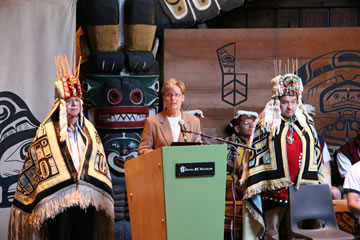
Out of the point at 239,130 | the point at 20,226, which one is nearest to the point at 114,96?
the point at 239,130

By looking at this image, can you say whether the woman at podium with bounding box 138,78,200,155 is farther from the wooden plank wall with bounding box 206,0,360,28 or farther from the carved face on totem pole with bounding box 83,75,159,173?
the wooden plank wall with bounding box 206,0,360,28

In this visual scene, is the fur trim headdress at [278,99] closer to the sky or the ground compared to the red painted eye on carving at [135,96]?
closer to the ground

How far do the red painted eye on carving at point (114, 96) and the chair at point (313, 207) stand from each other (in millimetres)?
1876

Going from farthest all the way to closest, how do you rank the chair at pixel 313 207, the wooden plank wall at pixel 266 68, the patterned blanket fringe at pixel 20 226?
1. the wooden plank wall at pixel 266 68
2. the chair at pixel 313 207
3. the patterned blanket fringe at pixel 20 226

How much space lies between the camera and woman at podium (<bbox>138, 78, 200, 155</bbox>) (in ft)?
13.4

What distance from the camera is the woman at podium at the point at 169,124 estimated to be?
4.09m

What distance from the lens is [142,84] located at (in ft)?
Result: 17.5

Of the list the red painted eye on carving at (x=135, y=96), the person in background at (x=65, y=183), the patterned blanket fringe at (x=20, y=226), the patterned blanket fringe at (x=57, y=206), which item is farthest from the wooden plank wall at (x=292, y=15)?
the patterned blanket fringe at (x=20, y=226)

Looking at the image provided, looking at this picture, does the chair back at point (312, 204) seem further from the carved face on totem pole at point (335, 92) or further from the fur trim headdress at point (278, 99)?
the carved face on totem pole at point (335, 92)

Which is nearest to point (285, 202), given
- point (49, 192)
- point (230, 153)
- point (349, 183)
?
point (349, 183)

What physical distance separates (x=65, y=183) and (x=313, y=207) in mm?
1620

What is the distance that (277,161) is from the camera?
13.7ft

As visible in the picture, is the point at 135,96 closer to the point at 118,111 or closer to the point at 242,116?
the point at 118,111

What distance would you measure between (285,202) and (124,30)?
227cm
